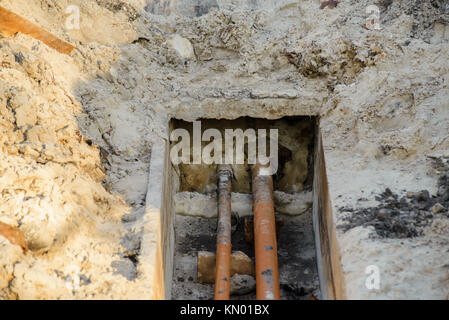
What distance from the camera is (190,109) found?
709cm

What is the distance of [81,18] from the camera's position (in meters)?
7.42

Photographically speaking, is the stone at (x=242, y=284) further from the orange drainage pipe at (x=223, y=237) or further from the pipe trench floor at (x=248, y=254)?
the orange drainage pipe at (x=223, y=237)

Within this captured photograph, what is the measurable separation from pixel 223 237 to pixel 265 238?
0.50m

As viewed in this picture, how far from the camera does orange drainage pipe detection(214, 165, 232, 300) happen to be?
5625mm

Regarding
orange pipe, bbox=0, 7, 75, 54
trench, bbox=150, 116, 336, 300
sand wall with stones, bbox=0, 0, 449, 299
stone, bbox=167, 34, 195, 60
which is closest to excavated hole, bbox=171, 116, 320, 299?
trench, bbox=150, 116, 336, 300

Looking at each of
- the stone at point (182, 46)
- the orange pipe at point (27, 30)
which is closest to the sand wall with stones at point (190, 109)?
the stone at point (182, 46)

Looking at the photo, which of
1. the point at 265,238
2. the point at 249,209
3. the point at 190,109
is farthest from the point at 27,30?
the point at 265,238

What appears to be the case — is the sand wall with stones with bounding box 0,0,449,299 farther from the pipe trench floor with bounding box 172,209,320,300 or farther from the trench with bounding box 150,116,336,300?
the pipe trench floor with bounding box 172,209,320,300

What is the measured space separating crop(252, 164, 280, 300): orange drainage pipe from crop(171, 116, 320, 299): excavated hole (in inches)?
12.6

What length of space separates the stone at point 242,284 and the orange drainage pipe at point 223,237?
0.26 m

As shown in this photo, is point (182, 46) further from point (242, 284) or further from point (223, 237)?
point (242, 284)

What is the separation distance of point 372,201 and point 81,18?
15.3 ft
